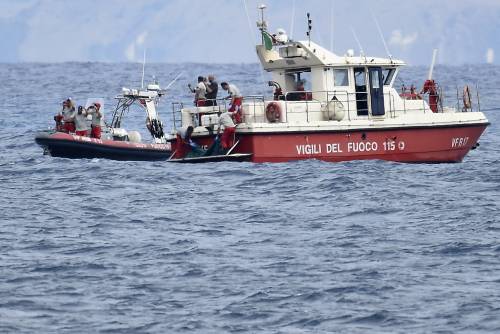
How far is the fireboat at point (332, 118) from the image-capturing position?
31.5 metres

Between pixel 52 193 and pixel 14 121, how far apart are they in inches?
958

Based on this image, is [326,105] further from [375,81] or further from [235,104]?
→ [235,104]

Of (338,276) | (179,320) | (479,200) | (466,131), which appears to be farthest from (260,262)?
(466,131)

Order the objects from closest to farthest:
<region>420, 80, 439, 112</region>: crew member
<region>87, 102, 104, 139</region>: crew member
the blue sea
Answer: the blue sea → <region>420, 80, 439, 112</region>: crew member → <region>87, 102, 104, 139</region>: crew member

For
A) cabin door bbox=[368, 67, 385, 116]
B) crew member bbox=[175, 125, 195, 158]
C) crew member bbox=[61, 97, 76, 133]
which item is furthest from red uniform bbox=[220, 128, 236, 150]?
crew member bbox=[61, 97, 76, 133]

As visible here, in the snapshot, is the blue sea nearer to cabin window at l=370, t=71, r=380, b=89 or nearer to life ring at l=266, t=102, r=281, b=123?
life ring at l=266, t=102, r=281, b=123

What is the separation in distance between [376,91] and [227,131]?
3.99 m

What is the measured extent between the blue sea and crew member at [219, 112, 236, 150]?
644 millimetres

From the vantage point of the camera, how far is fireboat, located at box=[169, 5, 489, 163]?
104 ft

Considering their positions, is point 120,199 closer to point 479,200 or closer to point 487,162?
point 479,200

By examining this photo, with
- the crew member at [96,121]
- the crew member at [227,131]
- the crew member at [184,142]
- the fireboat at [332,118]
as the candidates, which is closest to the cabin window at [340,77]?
the fireboat at [332,118]

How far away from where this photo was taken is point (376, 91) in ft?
108

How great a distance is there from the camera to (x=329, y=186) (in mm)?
28750

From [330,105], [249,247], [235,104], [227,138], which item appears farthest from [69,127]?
[249,247]
